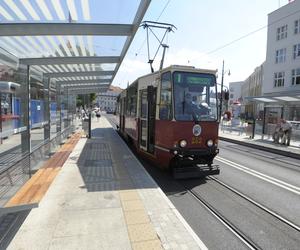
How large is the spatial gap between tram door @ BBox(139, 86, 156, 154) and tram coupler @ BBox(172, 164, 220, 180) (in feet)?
5.41

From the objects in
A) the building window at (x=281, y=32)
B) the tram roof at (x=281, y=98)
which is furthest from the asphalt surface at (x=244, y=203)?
the building window at (x=281, y=32)

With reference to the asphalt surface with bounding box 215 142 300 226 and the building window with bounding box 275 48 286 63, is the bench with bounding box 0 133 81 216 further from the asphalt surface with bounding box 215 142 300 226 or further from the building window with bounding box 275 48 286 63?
the building window with bounding box 275 48 286 63

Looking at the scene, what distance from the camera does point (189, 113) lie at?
8.20 metres

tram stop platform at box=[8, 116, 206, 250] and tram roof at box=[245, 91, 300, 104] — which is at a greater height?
tram roof at box=[245, 91, 300, 104]

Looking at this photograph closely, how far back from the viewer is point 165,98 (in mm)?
8453

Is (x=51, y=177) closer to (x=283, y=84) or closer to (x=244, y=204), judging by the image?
(x=244, y=204)

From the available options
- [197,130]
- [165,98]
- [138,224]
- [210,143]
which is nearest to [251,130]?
[210,143]

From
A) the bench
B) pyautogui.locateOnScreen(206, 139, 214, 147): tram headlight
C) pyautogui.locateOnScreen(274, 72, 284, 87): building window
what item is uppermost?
pyautogui.locateOnScreen(274, 72, 284, 87): building window

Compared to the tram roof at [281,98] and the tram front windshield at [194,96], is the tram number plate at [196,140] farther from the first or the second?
the tram roof at [281,98]

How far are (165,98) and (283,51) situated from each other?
117 ft

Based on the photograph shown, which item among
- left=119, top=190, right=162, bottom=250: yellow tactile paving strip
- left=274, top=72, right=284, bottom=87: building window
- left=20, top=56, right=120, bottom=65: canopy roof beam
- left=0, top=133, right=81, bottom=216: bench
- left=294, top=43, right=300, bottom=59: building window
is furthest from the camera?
left=274, top=72, right=284, bottom=87: building window

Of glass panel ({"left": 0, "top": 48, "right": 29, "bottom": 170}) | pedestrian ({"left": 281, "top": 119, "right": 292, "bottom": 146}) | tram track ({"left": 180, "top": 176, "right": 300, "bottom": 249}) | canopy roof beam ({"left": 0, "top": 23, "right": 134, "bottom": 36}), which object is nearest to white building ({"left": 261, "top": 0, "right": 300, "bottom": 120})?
pedestrian ({"left": 281, "top": 119, "right": 292, "bottom": 146})

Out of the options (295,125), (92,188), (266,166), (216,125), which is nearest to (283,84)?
(295,125)

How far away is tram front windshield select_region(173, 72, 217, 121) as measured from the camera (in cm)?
816
